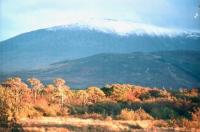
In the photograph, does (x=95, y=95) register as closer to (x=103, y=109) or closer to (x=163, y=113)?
(x=103, y=109)

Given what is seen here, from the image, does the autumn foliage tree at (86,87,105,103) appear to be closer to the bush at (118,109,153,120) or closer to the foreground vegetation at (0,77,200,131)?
the foreground vegetation at (0,77,200,131)

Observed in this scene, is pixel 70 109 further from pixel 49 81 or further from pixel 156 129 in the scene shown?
pixel 49 81

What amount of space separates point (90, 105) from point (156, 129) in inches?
482

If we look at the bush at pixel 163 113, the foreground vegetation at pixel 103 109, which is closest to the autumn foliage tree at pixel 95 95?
the foreground vegetation at pixel 103 109

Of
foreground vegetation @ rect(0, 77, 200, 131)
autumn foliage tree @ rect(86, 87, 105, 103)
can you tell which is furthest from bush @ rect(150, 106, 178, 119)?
autumn foliage tree @ rect(86, 87, 105, 103)

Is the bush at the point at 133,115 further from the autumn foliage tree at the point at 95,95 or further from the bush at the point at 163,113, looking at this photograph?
the autumn foliage tree at the point at 95,95

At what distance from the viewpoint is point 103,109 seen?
40.6 m

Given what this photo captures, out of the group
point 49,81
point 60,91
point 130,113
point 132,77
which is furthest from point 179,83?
point 130,113

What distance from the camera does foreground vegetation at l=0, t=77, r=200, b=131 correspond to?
1177 inches

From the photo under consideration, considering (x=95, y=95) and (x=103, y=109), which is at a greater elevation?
(x=95, y=95)

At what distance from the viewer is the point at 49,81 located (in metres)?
185

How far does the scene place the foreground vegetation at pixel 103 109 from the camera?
29891 mm

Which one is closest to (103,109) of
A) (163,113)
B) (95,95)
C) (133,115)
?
(163,113)

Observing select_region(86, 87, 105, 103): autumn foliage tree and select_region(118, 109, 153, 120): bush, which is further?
select_region(86, 87, 105, 103): autumn foliage tree
